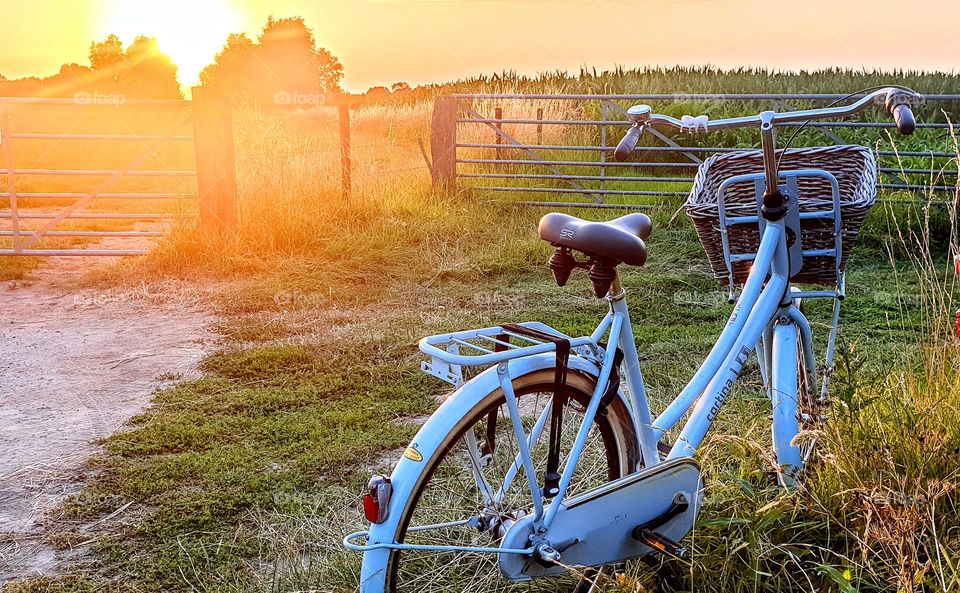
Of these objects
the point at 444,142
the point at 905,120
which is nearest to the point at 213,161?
the point at 444,142

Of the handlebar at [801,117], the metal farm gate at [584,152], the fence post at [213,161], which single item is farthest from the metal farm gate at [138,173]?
the handlebar at [801,117]

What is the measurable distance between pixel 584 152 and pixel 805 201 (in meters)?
9.67

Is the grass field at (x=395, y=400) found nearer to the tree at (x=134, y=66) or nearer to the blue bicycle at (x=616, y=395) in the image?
the blue bicycle at (x=616, y=395)

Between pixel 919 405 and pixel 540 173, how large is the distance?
8.56 meters

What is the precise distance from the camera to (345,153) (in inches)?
348

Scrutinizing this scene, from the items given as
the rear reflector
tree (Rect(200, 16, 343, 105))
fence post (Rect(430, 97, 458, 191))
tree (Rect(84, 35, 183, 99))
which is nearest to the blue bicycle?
the rear reflector

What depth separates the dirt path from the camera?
3.34 meters

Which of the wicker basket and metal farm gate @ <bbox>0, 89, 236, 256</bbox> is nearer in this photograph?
the wicker basket

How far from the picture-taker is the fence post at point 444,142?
384 inches

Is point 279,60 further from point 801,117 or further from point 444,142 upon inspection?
point 801,117

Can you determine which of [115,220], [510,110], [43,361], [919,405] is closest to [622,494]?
[919,405]

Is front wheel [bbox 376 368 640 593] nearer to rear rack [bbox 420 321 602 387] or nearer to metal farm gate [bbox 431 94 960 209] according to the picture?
rear rack [bbox 420 321 602 387]

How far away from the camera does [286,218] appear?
25.2 ft

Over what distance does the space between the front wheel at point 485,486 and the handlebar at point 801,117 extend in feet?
2.14
